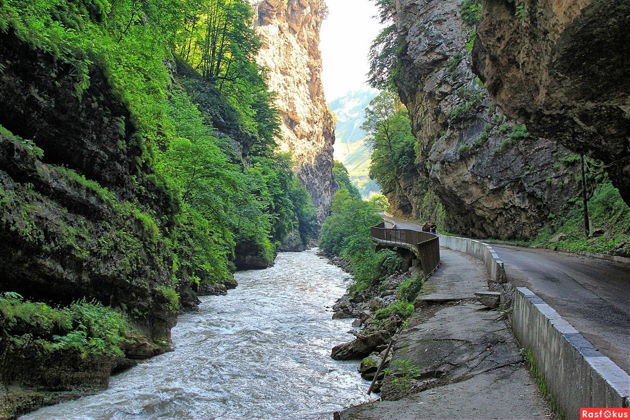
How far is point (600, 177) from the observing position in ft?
76.2

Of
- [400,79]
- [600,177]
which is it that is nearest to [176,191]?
[600,177]

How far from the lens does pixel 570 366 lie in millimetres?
4027

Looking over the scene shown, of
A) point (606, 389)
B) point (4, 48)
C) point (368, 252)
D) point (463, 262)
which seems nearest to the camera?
point (606, 389)

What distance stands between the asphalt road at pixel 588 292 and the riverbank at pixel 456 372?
1156 mm

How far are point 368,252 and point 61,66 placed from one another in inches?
876

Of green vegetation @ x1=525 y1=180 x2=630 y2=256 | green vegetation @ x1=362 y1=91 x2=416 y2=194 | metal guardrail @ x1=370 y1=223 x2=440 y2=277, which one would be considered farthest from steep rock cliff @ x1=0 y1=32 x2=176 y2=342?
green vegetation @ x1=362 y1=91 x2=416 y2=194

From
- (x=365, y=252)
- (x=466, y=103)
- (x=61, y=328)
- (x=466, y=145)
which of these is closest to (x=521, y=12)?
(x=61, y=328)

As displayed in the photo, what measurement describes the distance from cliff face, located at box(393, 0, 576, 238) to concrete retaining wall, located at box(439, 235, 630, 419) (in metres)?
22.7

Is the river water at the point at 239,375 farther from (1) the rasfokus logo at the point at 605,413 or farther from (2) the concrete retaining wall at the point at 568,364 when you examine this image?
(1) the rasfokus logo at the point at 605,413

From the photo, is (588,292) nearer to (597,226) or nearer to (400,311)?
(400,311)

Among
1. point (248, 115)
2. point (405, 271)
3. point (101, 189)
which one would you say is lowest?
point (405, 271)

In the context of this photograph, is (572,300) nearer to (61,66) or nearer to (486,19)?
(486,19)

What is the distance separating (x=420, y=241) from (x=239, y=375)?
1334cm

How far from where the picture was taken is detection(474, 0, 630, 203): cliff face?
9.46m
